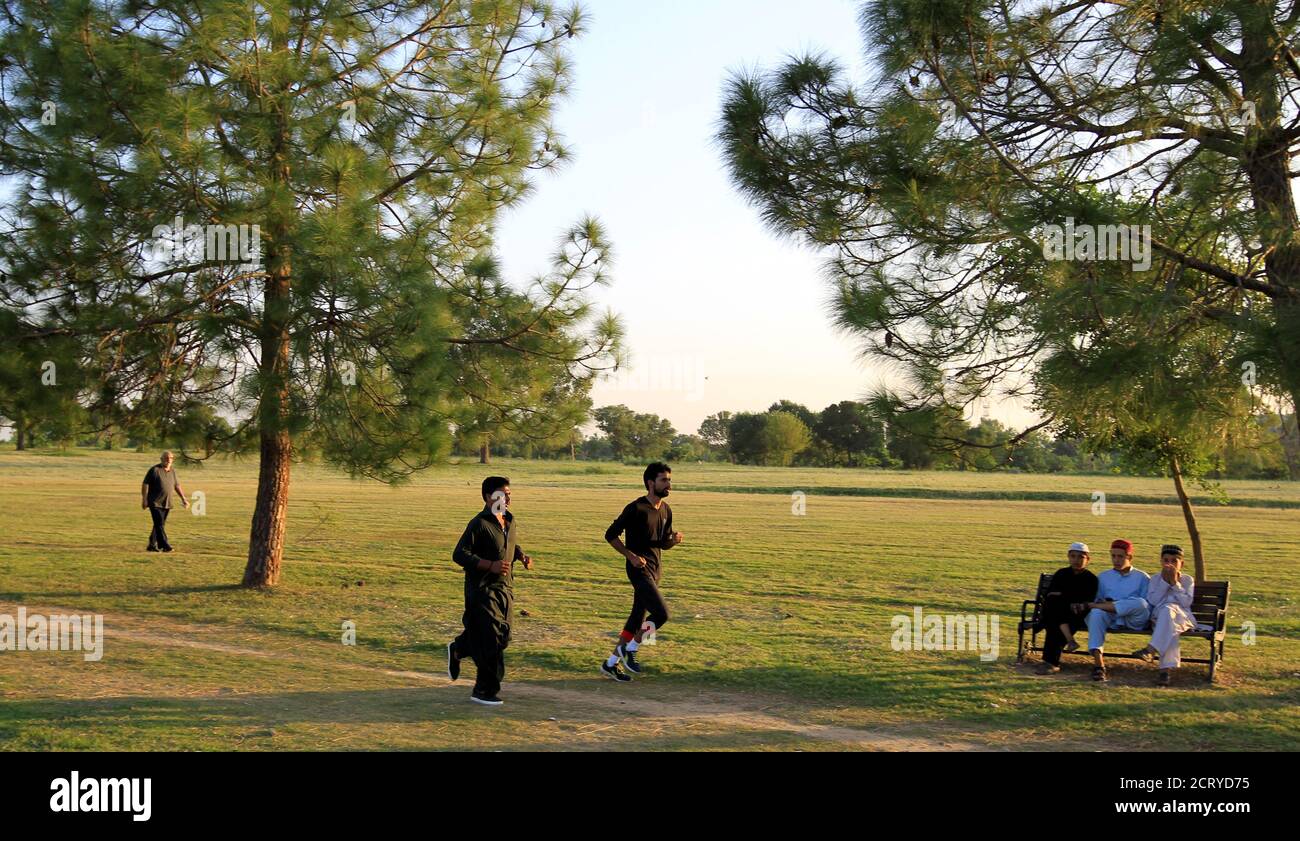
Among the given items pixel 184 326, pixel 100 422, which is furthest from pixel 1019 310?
pixel 100 422

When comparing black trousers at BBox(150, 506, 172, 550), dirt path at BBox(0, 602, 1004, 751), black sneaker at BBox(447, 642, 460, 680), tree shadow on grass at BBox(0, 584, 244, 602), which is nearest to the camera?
dirt path at BBox(0, 602, 1004, 751)

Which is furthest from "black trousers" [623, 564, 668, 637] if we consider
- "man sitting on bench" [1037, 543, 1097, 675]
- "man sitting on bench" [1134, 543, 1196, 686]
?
"man sitting on bench" [1134, 543, 1196, 686]

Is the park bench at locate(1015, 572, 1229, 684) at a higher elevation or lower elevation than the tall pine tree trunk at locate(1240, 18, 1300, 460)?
lower

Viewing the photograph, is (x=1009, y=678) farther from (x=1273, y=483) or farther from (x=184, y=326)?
(x=1273, y=483)

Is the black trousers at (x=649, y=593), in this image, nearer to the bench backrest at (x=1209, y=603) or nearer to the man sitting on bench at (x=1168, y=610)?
the man sitting on bench at (x=1168, y=610)

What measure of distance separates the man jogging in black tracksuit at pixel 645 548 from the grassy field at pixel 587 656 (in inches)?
18.6

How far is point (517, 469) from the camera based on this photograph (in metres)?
86.6

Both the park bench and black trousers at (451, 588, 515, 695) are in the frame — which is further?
the park bench

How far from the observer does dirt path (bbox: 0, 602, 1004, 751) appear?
27.1ft

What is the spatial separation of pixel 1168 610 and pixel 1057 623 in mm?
1076

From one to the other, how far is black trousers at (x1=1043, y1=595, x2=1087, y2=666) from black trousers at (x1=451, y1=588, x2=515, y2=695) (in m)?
5.58

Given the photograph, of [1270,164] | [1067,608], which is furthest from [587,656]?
[1270,164]

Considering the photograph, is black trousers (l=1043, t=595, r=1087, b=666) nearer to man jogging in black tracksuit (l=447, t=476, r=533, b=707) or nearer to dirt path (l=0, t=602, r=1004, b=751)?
dirt path (l=0, t=602, r=1004, b=751)

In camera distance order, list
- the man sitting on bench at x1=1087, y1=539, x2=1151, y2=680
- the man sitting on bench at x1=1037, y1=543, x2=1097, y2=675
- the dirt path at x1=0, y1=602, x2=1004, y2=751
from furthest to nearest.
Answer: the man sitting on bench at x1=1037, y1=543, x2=1097, y2=675 < the man sitting on bench at x1=1087, y1=539, x2=1151, y2=680 < the dirt path at x1=0, y1=602, x2=1004, y2=751
